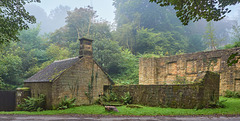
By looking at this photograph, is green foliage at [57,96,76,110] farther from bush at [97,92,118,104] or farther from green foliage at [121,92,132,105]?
green foliage at [121,92,132,105]

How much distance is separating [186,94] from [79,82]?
9.97 m

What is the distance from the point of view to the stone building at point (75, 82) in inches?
682

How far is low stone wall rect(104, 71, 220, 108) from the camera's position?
13.5m

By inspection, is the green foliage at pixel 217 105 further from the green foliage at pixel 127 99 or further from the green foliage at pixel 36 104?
the green foliage at pixel 36 104

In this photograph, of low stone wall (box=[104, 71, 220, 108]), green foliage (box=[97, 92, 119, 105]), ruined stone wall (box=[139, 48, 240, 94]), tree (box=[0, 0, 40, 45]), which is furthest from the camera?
ruined stone wall (box=[139, 48, 240, 94])

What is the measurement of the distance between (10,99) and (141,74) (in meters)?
16.3

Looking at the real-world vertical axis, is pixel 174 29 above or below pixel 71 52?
above

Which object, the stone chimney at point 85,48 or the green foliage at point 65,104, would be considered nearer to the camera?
the green foliage at point 65,104

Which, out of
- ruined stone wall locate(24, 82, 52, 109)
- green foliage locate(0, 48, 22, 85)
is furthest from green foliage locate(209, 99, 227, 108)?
green foliage locate(0, 48, 22, 85)

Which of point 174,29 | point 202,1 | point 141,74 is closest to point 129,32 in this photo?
point 174,29

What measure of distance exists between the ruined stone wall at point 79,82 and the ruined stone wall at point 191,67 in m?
8.03

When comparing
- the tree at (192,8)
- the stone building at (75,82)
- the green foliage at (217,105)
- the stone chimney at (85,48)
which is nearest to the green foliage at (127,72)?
the stone building at (75,82)

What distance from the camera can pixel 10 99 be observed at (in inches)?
795

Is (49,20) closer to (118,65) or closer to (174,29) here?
(174,29)
